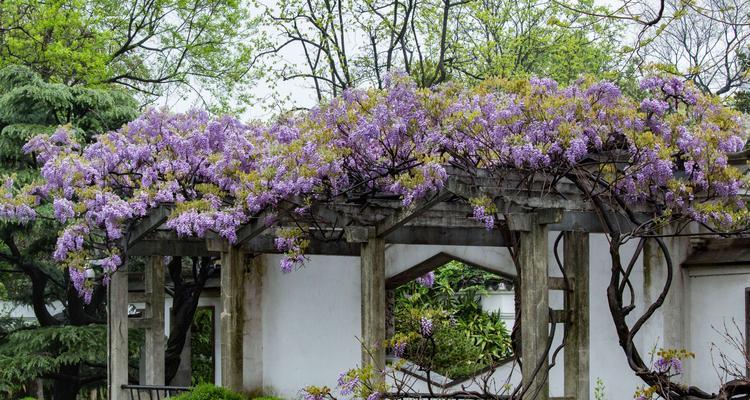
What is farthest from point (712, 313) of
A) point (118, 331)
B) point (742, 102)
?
point (742, 102)

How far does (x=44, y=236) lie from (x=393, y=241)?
7.65m

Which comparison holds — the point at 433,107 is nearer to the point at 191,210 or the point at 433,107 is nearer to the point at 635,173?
the point at 635,173

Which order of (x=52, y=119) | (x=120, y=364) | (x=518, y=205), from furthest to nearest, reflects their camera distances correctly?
(x=52, y=119), (x=120, y=364), (x=518, y=205)

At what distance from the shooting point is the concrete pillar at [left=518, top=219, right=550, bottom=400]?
32.7 feet

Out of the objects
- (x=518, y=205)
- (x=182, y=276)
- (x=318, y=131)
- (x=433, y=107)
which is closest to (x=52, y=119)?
(x=182, y=276)

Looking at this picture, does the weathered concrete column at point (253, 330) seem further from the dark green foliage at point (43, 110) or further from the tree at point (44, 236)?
the dark green foliage at point (43, 110)

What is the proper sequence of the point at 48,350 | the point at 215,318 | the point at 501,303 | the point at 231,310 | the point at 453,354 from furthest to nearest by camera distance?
the point at 501,303 → the point at 453,354 → the point at 215,318 → the point at 48,350 → the point at 231,310

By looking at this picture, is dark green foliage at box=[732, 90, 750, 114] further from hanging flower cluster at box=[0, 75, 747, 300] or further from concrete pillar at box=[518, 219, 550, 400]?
concrete pillar at box=[518, 219, 550, 400]

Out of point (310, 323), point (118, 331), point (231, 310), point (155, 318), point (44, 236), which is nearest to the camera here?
point (231, 310)

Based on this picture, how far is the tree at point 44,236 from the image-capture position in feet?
58.2

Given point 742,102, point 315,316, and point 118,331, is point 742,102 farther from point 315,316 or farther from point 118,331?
point 118,331

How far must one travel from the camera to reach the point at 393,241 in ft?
42.1

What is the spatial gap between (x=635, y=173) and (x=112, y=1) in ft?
60.1

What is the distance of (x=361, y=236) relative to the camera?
11.4 m
